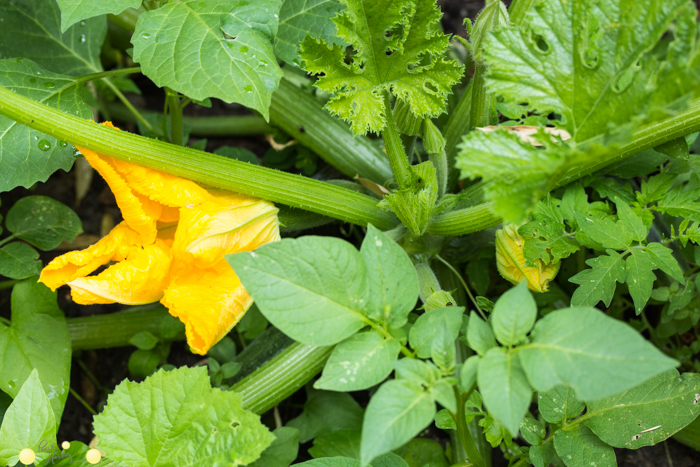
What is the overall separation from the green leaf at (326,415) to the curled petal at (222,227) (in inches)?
24.7

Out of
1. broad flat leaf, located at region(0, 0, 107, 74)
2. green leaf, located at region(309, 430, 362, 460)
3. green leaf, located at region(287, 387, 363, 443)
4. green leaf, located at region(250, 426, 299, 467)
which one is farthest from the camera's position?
broad flat leaf, located at region(0, 0, 107, 74)

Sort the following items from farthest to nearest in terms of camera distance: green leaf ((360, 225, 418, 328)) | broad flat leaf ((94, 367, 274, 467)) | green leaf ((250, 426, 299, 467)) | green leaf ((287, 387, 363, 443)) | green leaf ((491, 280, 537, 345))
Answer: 1. green leaf ((287, 387, 363, 443))
2. green leaf ((250, 426, 299, 467))
3. broad flat leaf ((94, 367, 274, 467))
4. green leaf ((360, 225, 418, 328))
5. green leaf ((491, 280, 537, 345))

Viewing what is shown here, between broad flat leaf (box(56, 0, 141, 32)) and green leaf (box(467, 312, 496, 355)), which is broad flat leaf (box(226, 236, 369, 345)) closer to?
green leaf (box(467, 312, 496, 355))

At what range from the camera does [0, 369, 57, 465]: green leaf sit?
49.8 inches

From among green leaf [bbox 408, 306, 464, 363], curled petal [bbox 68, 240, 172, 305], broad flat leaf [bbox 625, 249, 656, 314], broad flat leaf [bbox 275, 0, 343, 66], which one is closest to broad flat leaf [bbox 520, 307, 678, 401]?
green leaf [bbox 408, 306, 464, 363]

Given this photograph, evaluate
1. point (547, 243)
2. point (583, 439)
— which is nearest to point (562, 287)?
point (547, 243)

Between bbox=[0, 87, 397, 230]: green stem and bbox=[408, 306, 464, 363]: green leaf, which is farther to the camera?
bbox=[0, 87, 397, 230]: green stem

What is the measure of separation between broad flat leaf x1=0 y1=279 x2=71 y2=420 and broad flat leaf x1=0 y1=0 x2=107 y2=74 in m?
0.78

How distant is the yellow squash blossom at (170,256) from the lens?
1334 millimetres

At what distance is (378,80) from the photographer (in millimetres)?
1424

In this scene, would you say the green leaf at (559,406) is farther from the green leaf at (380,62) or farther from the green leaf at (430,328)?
the green leaf at (380,62)

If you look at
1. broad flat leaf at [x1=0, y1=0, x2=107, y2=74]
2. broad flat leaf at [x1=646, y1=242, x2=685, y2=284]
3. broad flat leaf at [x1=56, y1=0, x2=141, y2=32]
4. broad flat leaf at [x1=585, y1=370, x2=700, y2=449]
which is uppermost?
broad flat leaf at [x1=56, y1=0, x2=141, y2=32]

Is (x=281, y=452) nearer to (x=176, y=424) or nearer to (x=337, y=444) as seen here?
(x=337, y=444)

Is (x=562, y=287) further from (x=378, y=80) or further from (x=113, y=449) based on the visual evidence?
(x=113, y=449)
